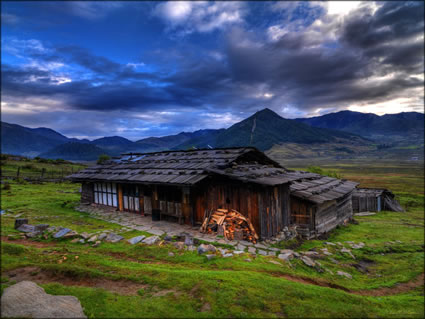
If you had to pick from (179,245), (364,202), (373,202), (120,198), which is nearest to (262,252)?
(179,245)

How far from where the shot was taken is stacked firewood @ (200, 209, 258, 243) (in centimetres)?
1315

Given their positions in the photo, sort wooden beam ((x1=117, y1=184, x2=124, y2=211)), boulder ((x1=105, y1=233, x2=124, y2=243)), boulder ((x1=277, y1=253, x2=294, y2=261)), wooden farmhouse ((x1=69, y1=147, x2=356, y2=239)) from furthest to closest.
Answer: wooden beam ((x1=117, y1=184, x2=124, y2=211))
wooden farmhouse ((x1=69, y1=147, x2=356, y2=239))
boulder ((x1=105, y1=233, x2=124, y2=243))
boulder ((x1=277, y1=253, x2=294, y2=261))

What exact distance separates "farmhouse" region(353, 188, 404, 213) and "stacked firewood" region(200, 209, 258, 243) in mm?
28890

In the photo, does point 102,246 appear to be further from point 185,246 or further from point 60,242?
point 185,246

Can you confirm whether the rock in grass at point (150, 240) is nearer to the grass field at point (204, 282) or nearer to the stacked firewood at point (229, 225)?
the grass field at point (204, 282)

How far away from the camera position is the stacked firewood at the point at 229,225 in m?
13.1

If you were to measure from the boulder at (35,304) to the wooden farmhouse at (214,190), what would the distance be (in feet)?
29.5

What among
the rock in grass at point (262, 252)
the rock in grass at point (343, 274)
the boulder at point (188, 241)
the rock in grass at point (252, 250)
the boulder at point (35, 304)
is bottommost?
the rock in grass at point (343, 274)

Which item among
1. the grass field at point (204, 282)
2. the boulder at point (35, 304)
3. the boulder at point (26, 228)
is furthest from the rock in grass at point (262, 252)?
the boulder at point (26, 228)

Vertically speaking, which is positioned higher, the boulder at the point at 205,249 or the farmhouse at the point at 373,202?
the boulder at the point at 205,249

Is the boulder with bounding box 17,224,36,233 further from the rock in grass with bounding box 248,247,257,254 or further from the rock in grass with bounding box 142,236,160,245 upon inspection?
the rock in grass with bounding box 248,247,257,254

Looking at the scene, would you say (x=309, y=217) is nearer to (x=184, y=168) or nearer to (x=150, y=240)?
(x=184, y=168)

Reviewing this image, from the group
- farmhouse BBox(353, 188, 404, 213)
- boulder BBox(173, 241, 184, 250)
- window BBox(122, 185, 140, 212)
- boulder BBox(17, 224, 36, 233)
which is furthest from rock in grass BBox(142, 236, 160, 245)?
farmhouse BBox(353, 188, 404, 213)

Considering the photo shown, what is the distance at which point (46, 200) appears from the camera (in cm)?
2361
